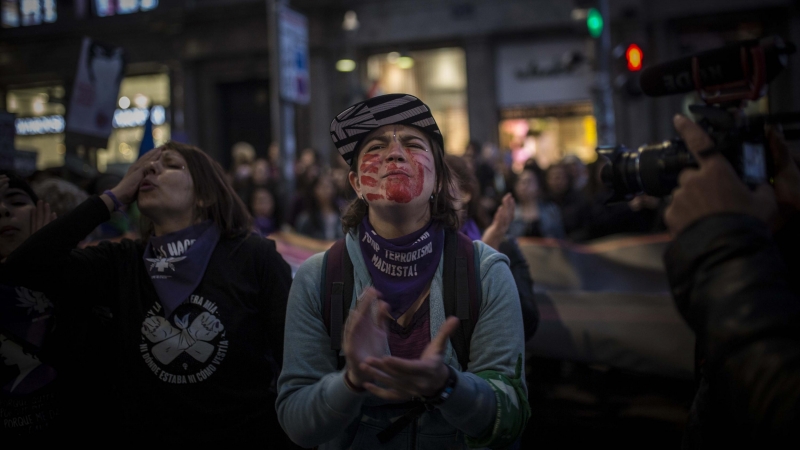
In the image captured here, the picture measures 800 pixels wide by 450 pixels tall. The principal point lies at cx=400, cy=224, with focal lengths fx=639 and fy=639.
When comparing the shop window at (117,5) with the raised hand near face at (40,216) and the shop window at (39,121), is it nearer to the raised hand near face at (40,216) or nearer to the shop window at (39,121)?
the shop window at (39,121)

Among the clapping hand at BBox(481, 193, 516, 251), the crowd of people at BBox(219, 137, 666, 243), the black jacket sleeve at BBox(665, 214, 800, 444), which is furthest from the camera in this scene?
the crowd of people at BBox(219, 137, 666, 243)

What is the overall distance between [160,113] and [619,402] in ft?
57.5

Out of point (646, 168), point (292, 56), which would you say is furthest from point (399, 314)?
point (292, 56)

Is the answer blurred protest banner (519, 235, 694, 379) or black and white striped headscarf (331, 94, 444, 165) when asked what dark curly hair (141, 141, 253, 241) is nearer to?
black and white striped headscarf (331, 94, 444, 165)

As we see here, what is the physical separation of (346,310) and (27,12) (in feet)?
68.6

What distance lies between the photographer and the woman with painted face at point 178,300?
2387 mm

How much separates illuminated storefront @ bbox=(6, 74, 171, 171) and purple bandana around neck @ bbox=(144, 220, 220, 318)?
55.2ft

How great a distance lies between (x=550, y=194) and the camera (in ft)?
24.0

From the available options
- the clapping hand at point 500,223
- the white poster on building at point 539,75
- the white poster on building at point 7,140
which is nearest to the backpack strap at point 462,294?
the clapping hand at point 500,223

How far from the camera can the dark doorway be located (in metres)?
18.2

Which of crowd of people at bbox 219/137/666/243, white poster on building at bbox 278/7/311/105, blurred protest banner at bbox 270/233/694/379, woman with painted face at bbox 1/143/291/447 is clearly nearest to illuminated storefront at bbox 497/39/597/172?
crowd of people at bbox 219/137/666/243

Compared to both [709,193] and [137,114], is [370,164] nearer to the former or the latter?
[709,193]

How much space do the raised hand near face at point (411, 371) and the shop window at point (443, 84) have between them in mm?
14820

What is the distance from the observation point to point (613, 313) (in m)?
4.14
